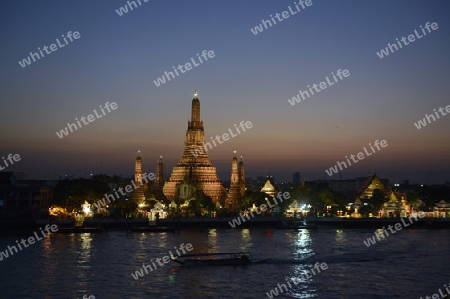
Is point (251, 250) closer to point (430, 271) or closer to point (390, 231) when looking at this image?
point (430, 271)

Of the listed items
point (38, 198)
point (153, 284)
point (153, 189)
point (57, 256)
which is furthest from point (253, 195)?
point (153, 284)

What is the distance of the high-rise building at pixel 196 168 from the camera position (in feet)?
333

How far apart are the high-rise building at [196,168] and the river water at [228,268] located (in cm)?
3132

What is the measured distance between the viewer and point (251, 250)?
56.5 m

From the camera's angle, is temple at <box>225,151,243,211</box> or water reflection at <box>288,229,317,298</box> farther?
temple at <box>225,151,243,211</box>

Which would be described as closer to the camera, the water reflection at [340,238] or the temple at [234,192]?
the water reflection at [340,238]

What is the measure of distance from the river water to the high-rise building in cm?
3132

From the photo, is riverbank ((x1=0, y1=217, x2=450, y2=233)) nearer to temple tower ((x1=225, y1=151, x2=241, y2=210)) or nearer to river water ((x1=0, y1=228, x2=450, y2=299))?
river water ((x1=0, y1=228, x2=450, y2=299))

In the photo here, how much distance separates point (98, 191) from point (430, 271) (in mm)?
51505

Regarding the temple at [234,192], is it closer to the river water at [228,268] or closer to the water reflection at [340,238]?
the water reflection at [340,238]

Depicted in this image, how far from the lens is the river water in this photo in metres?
38.4

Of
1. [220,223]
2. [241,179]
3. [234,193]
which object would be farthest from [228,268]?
[241,179]

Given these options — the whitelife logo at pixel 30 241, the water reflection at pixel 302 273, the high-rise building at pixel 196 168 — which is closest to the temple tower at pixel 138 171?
the high-rise building at pixel 196 168

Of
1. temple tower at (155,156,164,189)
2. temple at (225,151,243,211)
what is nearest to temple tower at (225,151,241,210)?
temple at (225,151,243,211)
